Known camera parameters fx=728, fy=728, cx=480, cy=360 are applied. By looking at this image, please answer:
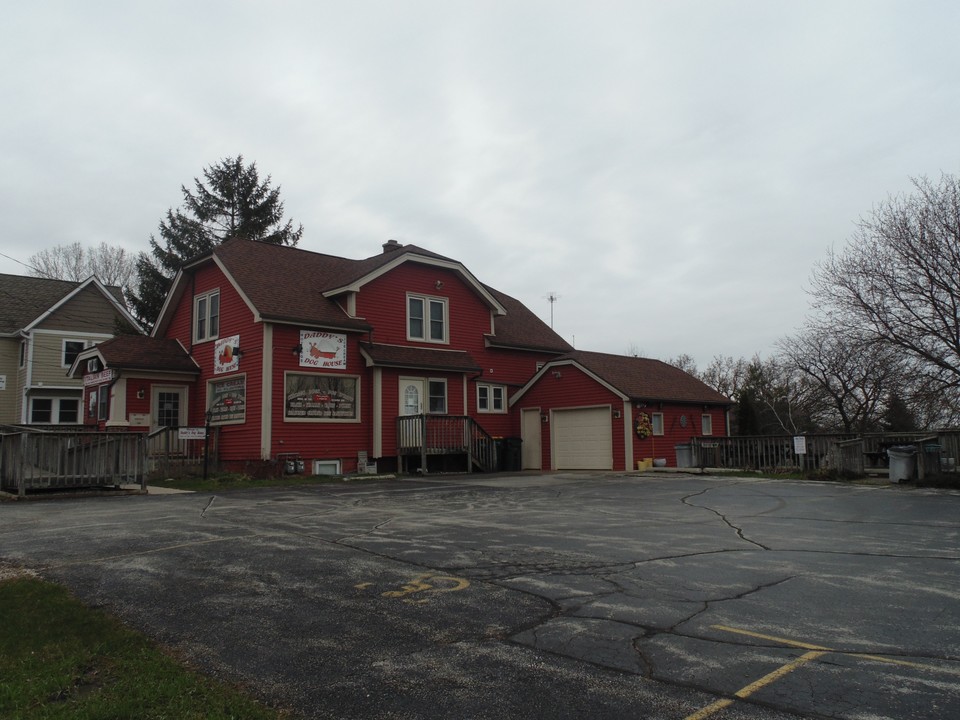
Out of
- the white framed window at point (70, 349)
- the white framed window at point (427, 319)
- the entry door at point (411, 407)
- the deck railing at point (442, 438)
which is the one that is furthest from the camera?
the white framed window at point (70, 349)

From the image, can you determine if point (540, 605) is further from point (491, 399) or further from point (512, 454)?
A: point (491, 399)

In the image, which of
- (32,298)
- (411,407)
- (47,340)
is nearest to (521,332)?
(411,407)

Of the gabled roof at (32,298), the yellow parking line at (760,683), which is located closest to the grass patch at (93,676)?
the yellow parking line at (760,683)

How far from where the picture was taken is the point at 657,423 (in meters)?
26.2

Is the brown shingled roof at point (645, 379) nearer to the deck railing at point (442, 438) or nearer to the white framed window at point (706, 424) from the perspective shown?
the white framed window at point (706, 424)

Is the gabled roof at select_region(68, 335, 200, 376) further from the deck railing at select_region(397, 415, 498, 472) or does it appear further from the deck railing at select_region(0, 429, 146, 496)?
the deck railing at select_region(397, 415, 498, 472)

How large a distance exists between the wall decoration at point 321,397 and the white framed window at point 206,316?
3822mm

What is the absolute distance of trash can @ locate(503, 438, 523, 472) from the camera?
2588 cm

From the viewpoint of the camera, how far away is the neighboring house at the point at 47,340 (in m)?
34.2

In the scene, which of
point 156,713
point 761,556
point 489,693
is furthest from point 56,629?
point 761,556

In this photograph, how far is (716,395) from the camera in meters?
29.9

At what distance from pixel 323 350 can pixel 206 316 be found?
4807mm

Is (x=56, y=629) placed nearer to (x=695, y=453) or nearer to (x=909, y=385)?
(x=695, y=453)

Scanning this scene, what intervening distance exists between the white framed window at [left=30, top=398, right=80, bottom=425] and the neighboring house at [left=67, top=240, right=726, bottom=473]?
11.5 meters
